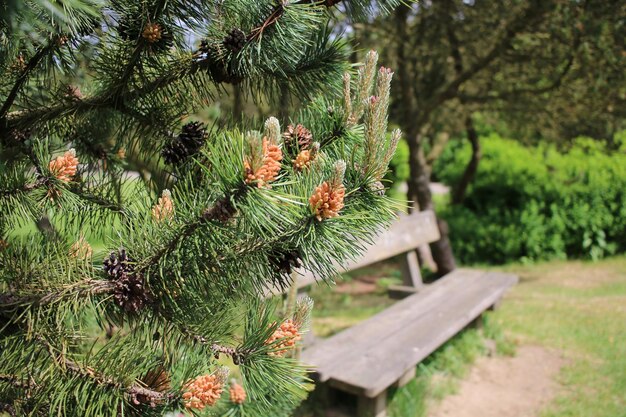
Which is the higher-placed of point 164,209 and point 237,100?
point 237,100

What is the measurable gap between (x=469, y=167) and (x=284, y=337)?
851 centimetres

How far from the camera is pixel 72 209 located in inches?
52.0

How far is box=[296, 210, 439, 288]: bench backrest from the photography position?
4555mm

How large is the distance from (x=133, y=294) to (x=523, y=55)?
5848 millimetres

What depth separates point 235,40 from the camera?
4.09 ft

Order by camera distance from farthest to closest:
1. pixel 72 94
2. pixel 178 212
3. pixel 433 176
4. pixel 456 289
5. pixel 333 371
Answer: pixel 433 176, pixel 456 289, pixel 333 371, pixel 72 94, pixel 178 212

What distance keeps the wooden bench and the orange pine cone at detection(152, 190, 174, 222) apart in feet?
3.77

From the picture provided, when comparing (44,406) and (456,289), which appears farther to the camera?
(456,289)

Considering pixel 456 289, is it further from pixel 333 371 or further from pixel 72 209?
pixel 72 209

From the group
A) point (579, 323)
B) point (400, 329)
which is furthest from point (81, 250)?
point (579, 323)

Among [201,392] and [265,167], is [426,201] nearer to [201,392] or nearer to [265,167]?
[201,392]

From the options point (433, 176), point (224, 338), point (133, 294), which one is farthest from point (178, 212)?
point (433, 176)

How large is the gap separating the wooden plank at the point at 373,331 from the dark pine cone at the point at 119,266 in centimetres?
192

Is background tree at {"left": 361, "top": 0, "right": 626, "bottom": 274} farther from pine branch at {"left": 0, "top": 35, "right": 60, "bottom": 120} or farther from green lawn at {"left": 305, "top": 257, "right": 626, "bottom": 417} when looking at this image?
pine branch at {"left": 0, "top": 35, "right": 60, "bottom": 120}
